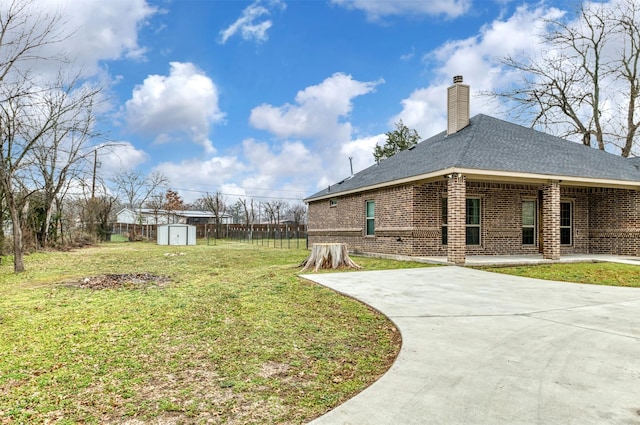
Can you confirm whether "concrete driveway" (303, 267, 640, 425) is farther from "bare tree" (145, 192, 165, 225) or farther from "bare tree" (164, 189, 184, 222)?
"bare tree" (164, 189, 184, 222)

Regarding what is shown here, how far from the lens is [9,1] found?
9.84 meters

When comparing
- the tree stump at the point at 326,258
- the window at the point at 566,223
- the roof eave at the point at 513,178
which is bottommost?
the tree stump at the point at 326,258

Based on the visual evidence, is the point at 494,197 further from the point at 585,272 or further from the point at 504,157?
the point at 585,272

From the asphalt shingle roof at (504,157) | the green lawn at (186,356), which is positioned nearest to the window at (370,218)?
the asphalt shingle roof at (504,157)

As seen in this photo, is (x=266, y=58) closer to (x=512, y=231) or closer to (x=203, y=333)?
(x=512, y=231)

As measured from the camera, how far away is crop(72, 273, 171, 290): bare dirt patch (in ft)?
27.0

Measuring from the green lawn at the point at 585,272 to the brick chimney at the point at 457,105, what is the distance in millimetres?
6245

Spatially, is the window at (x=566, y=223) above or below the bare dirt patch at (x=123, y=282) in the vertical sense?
above

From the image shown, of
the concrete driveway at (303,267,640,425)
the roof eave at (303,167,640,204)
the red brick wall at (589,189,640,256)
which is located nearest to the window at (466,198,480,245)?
the roof eave at (303,167,640,204)

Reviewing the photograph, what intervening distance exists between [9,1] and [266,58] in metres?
8.13

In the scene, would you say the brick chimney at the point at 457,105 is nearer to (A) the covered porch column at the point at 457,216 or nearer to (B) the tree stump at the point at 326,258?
(A) the covered porch column at the point at 457,216

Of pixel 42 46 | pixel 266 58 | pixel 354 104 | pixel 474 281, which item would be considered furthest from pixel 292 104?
pixel 474 281

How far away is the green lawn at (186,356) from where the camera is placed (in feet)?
9.08

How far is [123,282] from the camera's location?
29.0 ft
